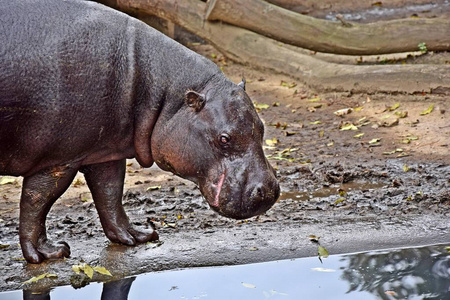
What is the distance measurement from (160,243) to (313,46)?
5.09 m

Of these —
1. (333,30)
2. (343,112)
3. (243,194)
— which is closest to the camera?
(243,194)

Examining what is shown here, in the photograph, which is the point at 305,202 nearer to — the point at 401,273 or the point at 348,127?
the point at 401,273

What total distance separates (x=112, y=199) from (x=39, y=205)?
1.86ft

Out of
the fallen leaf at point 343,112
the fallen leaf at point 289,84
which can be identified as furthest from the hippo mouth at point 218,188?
the fallen leaf at point 289,84

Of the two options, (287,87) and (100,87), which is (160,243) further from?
(287,87)

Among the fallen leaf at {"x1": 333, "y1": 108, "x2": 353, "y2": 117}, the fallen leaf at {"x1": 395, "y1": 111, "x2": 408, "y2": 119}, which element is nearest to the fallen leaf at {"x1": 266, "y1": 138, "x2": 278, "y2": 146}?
the fallen leaf at {"x1": 333, "y1": 108, "x2": 353, "y2": 117}

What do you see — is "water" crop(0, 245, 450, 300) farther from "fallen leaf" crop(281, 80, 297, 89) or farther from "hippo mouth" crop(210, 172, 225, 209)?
"fallen leaf" crop(281, 80, 297, 89)

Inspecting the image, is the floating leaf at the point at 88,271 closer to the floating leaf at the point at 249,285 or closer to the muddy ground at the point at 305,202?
the muddy ground at the point at 305,202

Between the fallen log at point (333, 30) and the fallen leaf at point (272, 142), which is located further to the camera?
the fallen log at point (333, 30)

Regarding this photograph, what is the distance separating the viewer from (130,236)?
521cm

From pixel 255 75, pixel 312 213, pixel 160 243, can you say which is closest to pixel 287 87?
pixel 255 75

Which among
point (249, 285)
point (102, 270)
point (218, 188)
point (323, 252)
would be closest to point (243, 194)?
point (218, 188)

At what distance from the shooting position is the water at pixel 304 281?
4367mm

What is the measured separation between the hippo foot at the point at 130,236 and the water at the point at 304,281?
0.50 meters
